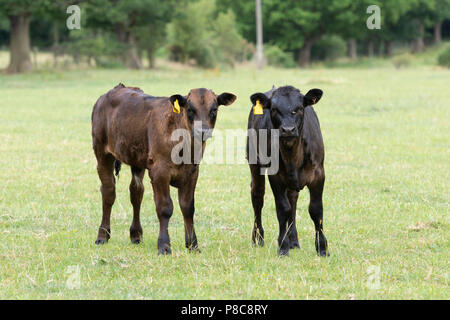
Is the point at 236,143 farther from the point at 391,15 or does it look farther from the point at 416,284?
the point at 391,15

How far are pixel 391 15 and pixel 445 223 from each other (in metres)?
67.8

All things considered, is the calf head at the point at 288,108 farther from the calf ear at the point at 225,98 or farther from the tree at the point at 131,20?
the tree at the point at 131,20

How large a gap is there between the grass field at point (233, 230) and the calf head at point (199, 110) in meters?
1.27

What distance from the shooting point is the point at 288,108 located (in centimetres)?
667

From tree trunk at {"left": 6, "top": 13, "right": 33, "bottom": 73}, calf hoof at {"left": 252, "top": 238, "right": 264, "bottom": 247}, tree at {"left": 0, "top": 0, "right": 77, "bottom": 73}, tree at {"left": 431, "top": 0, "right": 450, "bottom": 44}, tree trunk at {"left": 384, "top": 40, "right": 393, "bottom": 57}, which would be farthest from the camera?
tree trunk at {"left": 384, "top": 40, "right": 393, "bottom": 57}

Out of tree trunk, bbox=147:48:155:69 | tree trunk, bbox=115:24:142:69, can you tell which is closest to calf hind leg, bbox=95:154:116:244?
tree trunk, bbox=115:24:142:69

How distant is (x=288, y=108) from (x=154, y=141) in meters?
1.44

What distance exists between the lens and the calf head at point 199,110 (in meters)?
6.64

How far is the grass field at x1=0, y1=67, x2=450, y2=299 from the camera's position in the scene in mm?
5992

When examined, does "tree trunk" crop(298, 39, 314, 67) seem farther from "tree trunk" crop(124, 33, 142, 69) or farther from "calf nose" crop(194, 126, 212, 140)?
"calf nose" crop(194, 126, 212, 140)

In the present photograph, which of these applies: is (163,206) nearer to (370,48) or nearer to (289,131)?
(289,131)

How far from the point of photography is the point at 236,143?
51.1ft

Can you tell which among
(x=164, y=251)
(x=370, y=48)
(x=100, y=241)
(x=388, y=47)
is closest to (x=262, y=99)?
(x=164, y=251)

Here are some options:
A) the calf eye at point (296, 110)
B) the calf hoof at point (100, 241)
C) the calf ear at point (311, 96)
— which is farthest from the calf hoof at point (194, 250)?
the calf ear at point (311, 96)
